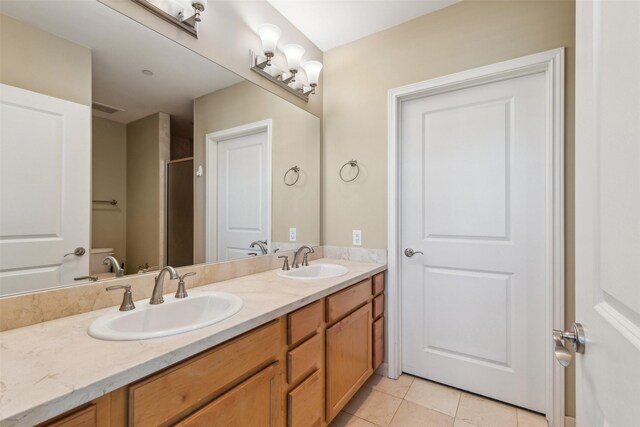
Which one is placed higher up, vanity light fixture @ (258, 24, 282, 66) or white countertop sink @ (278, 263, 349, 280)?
vanity light fixture @ (258, 24, 282, 66)

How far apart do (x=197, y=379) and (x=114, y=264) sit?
24.7 inches

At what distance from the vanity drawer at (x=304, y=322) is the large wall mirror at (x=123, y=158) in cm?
61

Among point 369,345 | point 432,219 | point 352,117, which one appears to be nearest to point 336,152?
point 352,117

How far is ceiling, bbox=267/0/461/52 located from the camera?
6.28 feet

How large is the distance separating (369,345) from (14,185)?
187 cm

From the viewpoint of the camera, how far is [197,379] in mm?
834

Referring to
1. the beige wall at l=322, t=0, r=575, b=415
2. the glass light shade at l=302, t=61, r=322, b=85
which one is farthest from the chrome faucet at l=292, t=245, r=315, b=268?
the glass light shade at l=302, t=61, r=322, b=85

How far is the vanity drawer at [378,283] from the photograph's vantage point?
6.42 feet

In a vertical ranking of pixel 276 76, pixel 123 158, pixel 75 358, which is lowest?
pixel 75 358

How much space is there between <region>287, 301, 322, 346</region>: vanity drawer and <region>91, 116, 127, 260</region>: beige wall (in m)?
0.74

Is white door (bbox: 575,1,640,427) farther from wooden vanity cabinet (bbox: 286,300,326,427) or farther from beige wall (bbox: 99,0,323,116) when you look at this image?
beige wall (bbox: 99,0,323,116)

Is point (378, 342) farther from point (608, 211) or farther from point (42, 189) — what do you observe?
point (42, 189)

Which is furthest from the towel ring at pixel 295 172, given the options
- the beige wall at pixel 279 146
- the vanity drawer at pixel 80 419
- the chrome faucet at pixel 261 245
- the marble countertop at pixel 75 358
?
the vanity drawer at pixel 80 419

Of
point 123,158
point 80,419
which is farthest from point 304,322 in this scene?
point 123,158
